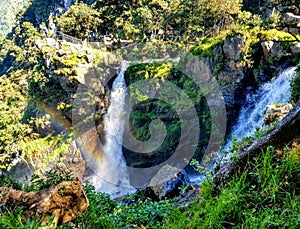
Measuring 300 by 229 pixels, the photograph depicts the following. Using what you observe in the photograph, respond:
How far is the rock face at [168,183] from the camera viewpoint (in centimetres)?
1080

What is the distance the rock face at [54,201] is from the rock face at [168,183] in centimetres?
726

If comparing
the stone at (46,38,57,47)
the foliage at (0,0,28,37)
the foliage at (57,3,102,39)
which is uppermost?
the foliage at (0,0,28,37)

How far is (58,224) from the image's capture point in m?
2.98

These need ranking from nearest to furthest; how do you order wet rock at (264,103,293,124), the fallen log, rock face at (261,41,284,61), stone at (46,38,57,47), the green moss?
the fallen log → wet rock at (264,103,293,124) → rock face at (261,41,284,61) → the green moss → stone at (46,38,57,47)

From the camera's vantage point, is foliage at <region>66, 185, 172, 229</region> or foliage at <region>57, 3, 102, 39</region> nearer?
foliage at <region>66, 185, 172, 229</region>

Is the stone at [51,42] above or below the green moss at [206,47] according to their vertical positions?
above

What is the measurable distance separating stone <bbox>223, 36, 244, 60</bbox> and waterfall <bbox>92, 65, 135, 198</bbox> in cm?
819

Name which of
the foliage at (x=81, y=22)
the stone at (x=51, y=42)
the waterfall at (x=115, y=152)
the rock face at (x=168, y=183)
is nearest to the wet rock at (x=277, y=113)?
the rock face at (x=168, y=183)

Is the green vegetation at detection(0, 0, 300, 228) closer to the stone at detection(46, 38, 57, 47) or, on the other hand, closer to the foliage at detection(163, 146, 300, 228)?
the foliage at detection(163, 146, 300, 228)

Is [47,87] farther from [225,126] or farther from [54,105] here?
[225,126]

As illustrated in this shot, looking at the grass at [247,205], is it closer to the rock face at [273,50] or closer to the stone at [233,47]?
the rock face at [273,50]

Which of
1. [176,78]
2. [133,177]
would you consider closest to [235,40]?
[176,78]

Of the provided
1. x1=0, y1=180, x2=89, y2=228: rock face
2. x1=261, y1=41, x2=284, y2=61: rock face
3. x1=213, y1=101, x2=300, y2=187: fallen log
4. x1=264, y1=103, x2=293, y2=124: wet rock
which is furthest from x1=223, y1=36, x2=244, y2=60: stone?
x1=0, y1=180, x2=89, y2=228: rock face

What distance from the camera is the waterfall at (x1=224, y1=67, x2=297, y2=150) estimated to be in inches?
550
